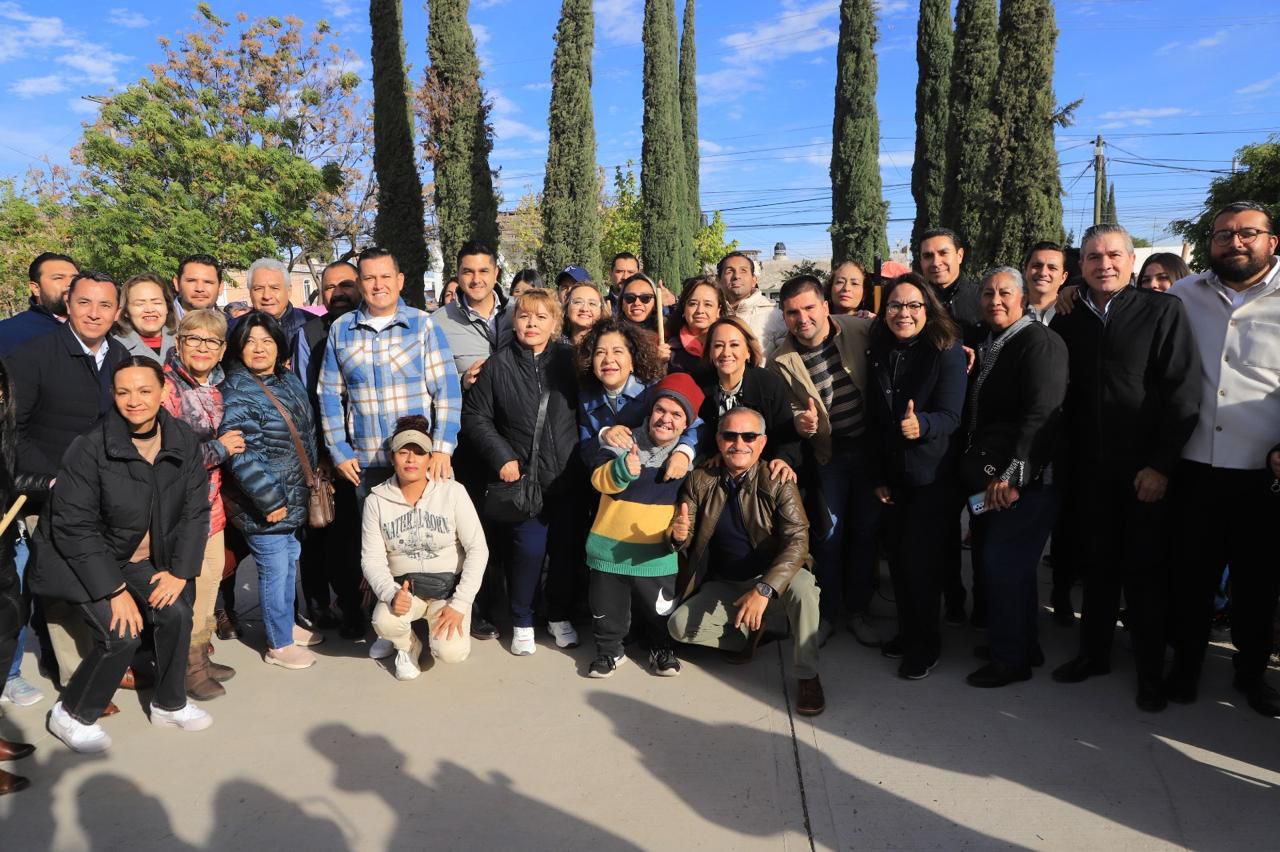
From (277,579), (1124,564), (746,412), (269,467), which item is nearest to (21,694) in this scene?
(277,579)

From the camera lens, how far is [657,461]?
3.85 m

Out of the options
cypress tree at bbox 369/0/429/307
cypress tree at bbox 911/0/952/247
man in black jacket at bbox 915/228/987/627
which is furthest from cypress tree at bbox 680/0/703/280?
man in black jacket at bbox 915/228/987/627

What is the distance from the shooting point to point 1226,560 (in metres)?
3.40

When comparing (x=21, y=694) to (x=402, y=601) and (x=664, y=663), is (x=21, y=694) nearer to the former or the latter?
(x=402, y=601)

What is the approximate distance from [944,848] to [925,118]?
1810cm

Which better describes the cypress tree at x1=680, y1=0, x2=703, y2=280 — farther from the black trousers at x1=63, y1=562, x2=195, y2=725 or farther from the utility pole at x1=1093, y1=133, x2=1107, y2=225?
the black trousers at x1=63, y1=562, x2=195, y2=725

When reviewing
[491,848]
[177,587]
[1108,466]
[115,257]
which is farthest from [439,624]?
[115,257]

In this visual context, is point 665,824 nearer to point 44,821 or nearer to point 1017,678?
point 1017,678

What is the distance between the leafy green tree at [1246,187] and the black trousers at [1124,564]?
59.0 ft

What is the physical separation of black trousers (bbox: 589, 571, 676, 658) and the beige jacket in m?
1.04

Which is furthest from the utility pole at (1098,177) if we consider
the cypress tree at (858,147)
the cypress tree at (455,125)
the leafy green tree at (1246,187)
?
the cypress tree at (455,125)

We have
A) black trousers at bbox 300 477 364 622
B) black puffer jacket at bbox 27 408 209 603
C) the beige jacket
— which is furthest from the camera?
black trousers at bbox 300 477 364 622

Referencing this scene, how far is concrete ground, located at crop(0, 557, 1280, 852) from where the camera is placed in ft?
8.86

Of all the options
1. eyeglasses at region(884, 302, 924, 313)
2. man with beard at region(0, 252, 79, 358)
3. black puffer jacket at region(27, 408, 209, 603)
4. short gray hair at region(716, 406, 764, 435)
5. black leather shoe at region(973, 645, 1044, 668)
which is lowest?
black leather shoe at region(973, 645, 1044, 668)
